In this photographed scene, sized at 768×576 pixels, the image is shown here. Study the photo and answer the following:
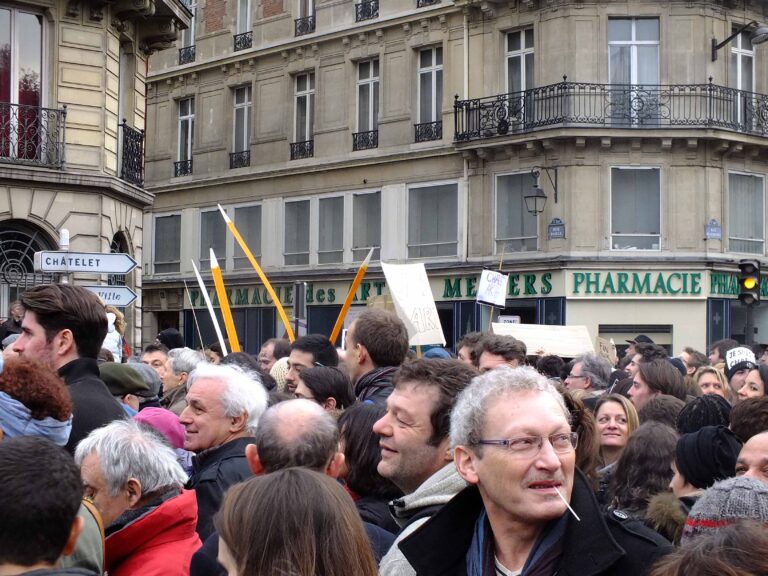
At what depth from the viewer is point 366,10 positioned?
30.1 metres

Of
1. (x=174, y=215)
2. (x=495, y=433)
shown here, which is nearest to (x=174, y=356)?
(x=495, y=433)

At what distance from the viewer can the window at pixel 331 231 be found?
30.7m

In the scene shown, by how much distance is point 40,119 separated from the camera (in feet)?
59.1

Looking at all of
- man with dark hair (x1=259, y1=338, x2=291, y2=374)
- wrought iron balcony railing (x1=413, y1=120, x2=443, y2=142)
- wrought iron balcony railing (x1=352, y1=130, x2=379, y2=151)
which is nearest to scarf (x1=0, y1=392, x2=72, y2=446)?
man with dark hair (x1=259, y1=338, x2=291, y2=374)

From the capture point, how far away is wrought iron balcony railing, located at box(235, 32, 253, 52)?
32.9 m

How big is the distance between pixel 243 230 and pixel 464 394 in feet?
98.1

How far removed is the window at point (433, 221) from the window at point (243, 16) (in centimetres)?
802

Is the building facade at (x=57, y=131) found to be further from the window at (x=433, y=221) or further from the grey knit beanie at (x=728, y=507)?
the grey knit beanie at (x=728, y=507)

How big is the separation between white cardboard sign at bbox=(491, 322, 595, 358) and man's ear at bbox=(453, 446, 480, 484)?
43.0 feet

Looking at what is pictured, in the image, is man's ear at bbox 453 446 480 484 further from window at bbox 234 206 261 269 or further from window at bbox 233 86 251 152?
window at bbox 233 86 251 152

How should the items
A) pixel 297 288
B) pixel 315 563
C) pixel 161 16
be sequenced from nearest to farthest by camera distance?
pixel 315 563
pixel 297 288
pixel 161 16

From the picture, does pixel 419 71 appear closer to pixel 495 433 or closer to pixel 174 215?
pixel 174 215

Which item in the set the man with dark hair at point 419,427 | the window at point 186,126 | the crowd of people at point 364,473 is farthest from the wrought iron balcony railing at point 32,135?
the window at point 186,126

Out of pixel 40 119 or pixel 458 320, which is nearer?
pixel 40 119
